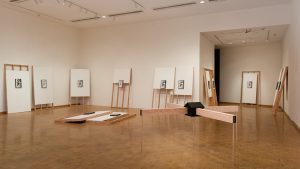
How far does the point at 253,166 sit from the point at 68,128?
4.17 m

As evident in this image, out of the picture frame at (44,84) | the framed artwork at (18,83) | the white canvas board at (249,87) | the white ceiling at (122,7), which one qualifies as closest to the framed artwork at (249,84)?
the white canvas board at (249,87)

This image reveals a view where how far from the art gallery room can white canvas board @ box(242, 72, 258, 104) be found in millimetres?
52

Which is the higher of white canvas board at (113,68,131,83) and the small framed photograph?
white canvas board at (113,68,131,83)

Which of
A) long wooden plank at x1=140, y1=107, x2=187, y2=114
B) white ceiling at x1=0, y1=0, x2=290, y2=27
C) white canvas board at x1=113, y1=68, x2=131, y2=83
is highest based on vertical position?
white ceiling at x1=0, y1=0, x2=290, y2=27

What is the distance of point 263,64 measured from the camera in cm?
Answer: 1192

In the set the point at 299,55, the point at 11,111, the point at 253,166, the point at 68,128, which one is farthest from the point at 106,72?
the point at 253,166

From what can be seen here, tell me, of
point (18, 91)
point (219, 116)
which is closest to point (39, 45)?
point (18, 91)

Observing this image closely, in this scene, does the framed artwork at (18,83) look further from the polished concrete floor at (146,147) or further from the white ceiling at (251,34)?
the white ceiling at (251,34)

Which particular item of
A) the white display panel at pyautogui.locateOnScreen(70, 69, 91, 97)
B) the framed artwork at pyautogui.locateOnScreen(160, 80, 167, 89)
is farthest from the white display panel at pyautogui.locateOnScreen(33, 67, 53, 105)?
the framed artwork at pyautogui.locateOnScreen(160, 80, 167, 89)

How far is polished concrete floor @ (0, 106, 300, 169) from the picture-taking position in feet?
10.6

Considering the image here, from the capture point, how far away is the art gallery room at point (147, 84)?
3.73m

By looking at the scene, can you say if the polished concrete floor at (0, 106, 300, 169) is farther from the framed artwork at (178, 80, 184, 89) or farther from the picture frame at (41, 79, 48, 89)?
the picture frame at (41, 79, 48, 89)

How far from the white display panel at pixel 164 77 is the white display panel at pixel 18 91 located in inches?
190

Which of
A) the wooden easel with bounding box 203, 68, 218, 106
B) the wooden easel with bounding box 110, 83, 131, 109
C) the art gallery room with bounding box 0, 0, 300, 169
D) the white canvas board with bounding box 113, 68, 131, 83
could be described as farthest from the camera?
the wooden easel with bounding box 110, 83, 131, 109
